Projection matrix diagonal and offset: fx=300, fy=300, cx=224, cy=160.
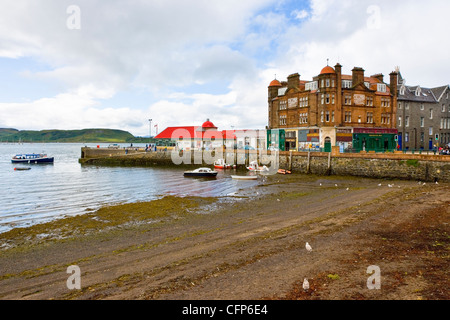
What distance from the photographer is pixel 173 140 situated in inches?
3302

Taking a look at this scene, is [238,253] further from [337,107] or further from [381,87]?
[381,87]

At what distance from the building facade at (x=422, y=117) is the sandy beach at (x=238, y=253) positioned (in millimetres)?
42812

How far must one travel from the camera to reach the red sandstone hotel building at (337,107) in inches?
2137

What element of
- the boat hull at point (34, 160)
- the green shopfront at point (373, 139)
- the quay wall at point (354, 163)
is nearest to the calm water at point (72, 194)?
the quay wall at point (354, 163)

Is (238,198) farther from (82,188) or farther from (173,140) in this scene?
(173,140)

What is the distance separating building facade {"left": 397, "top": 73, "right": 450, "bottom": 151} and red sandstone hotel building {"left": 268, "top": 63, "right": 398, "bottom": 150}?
3330 millimetres

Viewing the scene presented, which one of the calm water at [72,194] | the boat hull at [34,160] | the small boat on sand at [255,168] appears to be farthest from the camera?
the boat hull at [34,160]

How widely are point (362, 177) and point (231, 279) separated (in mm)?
36952

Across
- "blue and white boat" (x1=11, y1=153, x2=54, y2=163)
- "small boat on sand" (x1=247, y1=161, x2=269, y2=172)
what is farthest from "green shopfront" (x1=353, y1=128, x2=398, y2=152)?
"blue and white boat" (x1=11, y1=153, x2=54, y2=163)

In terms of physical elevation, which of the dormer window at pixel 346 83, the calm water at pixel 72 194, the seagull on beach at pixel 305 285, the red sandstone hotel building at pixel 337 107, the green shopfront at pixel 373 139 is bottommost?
the calm water at pixel 72 194

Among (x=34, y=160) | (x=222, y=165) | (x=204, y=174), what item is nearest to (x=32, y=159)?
(x=34, y=160)

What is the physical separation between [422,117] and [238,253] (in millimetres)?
64641

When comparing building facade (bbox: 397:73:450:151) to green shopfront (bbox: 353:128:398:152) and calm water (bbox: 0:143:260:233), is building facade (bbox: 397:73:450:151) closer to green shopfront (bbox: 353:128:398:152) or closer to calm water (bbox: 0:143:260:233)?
green shopfront (bbox: 353:128:398:152)

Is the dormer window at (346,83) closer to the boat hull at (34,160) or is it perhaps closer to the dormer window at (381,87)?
the dormer window at (381,87)
